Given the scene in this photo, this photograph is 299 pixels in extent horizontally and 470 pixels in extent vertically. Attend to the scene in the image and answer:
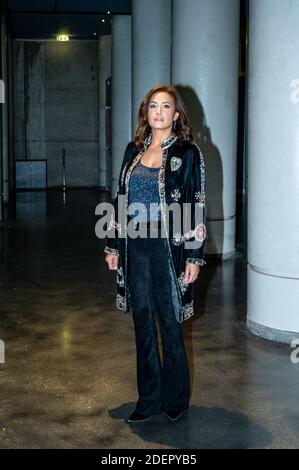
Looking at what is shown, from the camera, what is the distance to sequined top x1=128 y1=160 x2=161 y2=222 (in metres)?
4.76

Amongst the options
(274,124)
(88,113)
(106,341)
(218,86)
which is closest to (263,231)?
(274,124)

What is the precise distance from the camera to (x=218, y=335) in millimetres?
6910

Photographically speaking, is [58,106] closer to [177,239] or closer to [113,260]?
[113,260]

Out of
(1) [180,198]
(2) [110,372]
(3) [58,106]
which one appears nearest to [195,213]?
(1) [180,198]

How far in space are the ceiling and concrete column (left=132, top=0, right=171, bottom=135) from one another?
1.86m

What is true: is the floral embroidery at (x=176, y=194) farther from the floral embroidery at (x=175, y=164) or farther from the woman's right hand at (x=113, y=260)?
the woman's right hand at (x=113, y=260)

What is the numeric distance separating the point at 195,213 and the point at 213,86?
20.2ft

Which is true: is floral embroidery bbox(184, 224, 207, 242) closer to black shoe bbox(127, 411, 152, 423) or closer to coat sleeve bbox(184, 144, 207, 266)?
coat sleeve bbox(184, 144, 207, 266)

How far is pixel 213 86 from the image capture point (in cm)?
1059

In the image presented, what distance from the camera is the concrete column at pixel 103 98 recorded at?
80.6 feet

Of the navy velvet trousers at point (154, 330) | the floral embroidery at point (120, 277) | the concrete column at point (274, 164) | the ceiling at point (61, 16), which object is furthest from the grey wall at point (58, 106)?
the navy velvet trousers at point (154, 330)

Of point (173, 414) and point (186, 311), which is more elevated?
point (186, 311)

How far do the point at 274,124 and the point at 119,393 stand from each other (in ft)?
8.50

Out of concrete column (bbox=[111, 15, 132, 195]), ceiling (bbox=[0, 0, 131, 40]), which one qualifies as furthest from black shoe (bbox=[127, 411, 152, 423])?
concrete column (bbox=[111, 15, 132, 195])
